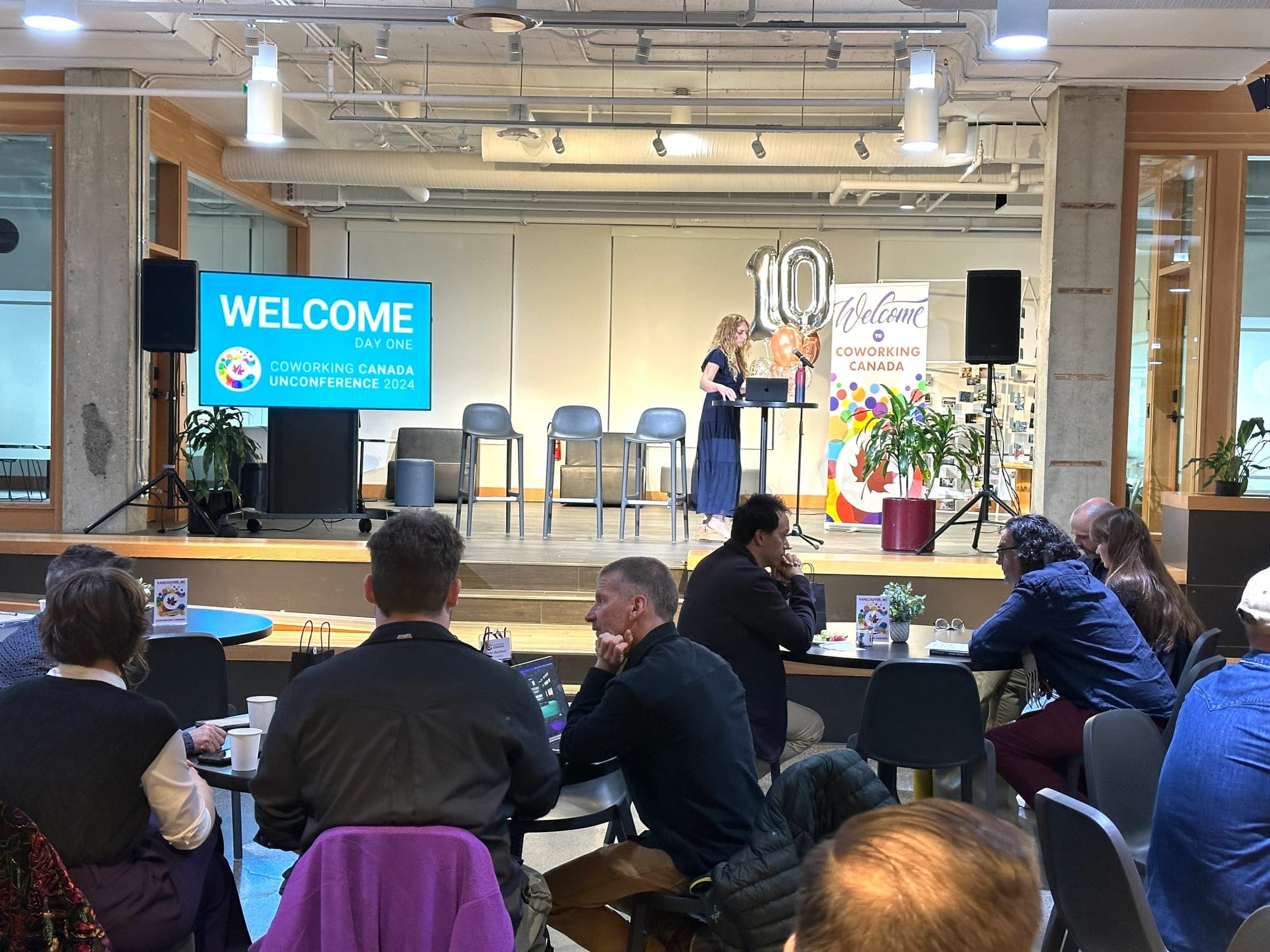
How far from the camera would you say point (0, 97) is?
808 cm

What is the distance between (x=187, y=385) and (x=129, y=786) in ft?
28.1

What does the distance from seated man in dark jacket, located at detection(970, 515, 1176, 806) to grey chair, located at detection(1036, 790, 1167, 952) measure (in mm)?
1565

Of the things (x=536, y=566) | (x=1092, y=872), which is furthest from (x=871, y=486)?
(x=1092, y=872)

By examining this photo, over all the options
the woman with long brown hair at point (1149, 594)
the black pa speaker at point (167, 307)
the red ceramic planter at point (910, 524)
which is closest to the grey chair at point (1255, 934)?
the woman with long brown hair at point (1149, 594)

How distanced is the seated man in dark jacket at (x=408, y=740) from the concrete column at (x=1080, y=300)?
6.21 metres

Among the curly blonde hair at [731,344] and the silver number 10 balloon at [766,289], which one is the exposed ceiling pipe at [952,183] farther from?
the curly blonde hair at [731,344]

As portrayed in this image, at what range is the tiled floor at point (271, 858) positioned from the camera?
367 centimetres

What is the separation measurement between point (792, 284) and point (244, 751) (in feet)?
23.1

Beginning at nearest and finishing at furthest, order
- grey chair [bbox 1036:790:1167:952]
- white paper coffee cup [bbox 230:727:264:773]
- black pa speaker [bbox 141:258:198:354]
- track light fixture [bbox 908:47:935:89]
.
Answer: grey chair [bbox 1036:790:1167:952] → white paper coffee cup [bbox 230:727:264:773] → track light fixture [bbox 908:47:935:89] → black pa speaker [bbox 141:258:198:354]

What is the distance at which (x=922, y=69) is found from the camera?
6.57 m

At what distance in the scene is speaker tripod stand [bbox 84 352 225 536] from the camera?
7.60 metres

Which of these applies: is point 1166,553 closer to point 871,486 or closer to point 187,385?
point 871,486

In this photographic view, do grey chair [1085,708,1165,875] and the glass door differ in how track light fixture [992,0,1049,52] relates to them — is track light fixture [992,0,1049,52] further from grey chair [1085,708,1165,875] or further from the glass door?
the glass door

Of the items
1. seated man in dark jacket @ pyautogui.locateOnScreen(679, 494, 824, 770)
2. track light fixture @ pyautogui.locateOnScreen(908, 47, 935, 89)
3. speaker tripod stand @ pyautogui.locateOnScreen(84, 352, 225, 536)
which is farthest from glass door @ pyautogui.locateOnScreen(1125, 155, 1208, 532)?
speaker tripod stand @ pyautogui.locateOnScreen(84, 352, 225, 536)
